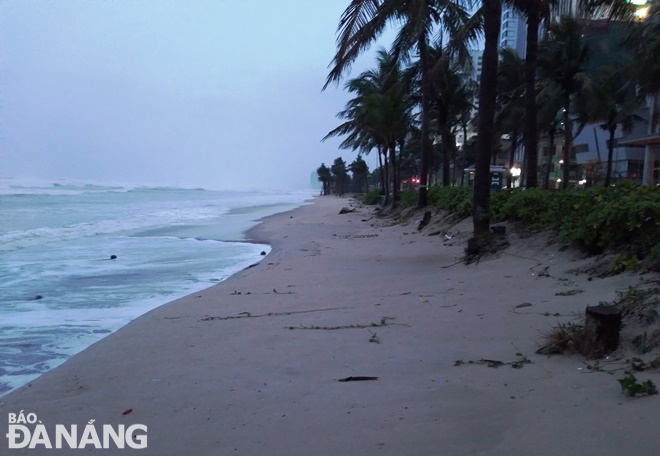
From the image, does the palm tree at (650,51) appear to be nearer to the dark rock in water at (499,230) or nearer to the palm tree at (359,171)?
the dark rock in water at (499,230)

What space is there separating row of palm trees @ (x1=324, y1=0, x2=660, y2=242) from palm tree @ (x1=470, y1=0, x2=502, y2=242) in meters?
0.02

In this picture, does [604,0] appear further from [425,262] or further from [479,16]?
[425,262]

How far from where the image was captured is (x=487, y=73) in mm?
10211

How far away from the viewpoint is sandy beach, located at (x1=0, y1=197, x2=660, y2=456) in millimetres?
3148

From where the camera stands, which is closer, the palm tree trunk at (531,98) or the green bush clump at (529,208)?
the green bush clump at (529,208)

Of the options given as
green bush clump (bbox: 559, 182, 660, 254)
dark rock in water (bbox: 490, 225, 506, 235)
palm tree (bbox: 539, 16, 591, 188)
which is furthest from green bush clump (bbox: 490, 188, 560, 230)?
palm tree (bbox: 539, 16, 591, 188)

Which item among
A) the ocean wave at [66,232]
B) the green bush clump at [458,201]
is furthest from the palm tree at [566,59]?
the ocean wave at [66,232]

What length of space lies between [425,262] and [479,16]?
5.74 meters

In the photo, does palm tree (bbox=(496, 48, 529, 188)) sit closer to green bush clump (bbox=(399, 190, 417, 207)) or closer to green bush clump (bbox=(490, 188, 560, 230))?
green bush clump (bbox=(399, 190, 417, 207))

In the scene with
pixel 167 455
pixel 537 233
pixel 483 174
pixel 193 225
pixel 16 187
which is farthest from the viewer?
pixel 16 187

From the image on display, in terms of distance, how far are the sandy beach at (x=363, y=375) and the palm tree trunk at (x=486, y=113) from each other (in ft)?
7.26

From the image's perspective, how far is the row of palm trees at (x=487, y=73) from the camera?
10.2 meters

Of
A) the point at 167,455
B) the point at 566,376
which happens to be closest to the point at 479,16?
the point at 566,376

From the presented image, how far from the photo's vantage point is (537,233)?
9.24 meters
